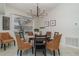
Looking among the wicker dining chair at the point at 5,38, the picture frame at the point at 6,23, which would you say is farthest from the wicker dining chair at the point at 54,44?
the picture frame at the point at 6,23

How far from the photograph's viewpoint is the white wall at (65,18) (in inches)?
138

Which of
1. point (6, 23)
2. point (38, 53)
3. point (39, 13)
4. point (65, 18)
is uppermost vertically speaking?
point (39, 13)

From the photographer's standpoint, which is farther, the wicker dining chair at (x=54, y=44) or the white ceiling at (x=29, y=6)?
the wicker dining chair at (x=54, y=44)

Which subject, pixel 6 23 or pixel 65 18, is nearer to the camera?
pixel 6 23

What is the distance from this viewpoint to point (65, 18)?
140 inches

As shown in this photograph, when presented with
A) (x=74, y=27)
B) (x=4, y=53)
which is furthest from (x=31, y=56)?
(x=74, y=27)

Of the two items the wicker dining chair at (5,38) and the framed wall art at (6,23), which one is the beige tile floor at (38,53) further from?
the framed wall art at (6,23)

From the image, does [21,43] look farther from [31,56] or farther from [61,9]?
[61,9]

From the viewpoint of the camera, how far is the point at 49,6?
137 inches

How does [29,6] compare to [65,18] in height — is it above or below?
above

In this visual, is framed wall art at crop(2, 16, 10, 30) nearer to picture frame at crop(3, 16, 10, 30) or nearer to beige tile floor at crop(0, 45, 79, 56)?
picture frame at crop(3, 16, 10, 30)

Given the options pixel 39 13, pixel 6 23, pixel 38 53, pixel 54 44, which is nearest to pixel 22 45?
pixel 38 53

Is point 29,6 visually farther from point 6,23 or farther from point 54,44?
point 54,44

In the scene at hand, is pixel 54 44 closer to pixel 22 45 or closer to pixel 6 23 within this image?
pixel 22 45
